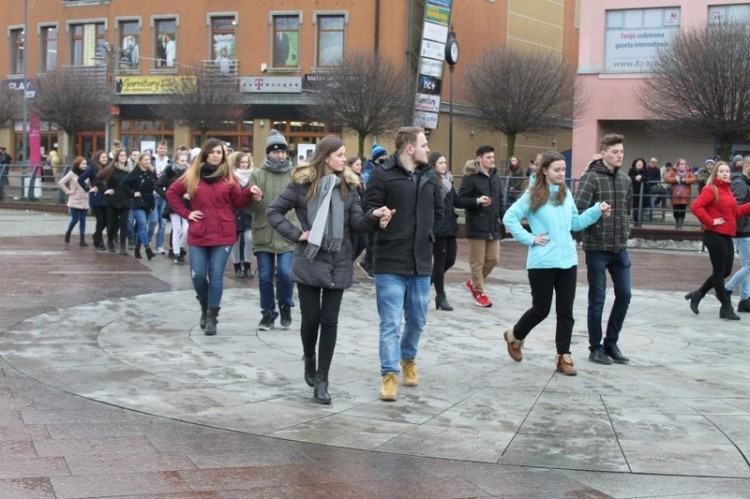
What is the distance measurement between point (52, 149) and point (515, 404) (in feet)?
142

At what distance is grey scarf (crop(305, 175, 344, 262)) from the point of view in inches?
286

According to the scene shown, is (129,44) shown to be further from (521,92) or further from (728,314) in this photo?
(728,314)

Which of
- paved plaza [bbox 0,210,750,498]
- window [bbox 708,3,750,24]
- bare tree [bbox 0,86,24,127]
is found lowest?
paved plaza [bbox 0,210,750,498]

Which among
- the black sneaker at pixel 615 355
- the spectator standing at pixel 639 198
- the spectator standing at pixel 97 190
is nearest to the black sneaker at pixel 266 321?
the black sneaker at pixel 615 355

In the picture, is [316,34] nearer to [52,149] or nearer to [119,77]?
[119,77]

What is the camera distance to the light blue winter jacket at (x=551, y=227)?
27.4ft

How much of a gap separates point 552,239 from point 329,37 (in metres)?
33.2

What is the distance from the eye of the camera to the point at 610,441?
6.62m

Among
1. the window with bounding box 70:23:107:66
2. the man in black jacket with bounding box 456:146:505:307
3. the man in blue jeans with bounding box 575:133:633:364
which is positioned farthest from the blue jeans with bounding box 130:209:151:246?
the window with bounding box 70:23:107:66

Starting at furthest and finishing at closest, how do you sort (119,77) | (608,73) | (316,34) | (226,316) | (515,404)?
1. (119,77)
2. (316,34)
3. (608,73)
4. (226,316)
5. (515,404)

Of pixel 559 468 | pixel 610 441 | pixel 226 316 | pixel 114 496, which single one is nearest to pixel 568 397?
pixel 610 441

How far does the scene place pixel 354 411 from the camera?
23.4ft

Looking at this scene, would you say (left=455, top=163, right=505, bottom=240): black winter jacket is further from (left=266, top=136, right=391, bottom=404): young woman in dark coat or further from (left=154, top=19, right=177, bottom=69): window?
(left=154, top=19, right=177, bottom=69): window

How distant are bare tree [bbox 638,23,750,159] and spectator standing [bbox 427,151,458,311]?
17.8 metres
